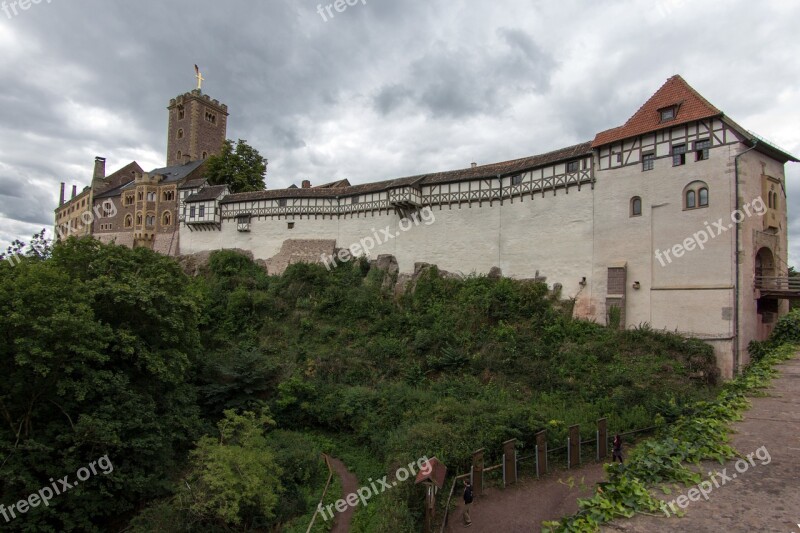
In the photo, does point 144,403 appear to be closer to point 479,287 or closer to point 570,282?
point 479,287

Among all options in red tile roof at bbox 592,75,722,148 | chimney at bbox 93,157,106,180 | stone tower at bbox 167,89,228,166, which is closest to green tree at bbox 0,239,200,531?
red tile roof at bbox 592,75,722,148

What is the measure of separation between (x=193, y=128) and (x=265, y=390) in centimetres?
3993

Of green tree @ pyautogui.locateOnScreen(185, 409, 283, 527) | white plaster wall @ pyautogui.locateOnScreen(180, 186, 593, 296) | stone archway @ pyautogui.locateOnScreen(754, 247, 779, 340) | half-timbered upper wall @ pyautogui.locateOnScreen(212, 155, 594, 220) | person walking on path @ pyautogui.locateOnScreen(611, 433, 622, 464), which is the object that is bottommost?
green tree @ pyautogui.locateOnScreen(185, 409, 283, 527)

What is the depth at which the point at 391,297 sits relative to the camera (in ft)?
97.5

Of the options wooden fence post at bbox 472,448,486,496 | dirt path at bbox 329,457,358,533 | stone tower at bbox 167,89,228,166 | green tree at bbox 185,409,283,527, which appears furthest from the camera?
stone tower at bbox 167,89,228,166

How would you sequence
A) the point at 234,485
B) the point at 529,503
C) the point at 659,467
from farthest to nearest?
the point at 234,485 → the point at 529,503 → the point at 659,467

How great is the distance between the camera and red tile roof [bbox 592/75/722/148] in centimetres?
2024

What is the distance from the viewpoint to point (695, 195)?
2050cm

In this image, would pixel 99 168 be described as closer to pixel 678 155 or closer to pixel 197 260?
pixel 197 260

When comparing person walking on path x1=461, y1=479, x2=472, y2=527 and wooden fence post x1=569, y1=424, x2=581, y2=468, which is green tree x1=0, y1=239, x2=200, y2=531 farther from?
wooden fence post x1=569, y1=424, x2=581, y2=468

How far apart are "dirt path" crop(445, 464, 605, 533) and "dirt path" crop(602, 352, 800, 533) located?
4976 mm

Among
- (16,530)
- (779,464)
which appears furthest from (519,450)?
(16,530)

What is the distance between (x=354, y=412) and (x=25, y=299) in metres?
12.5

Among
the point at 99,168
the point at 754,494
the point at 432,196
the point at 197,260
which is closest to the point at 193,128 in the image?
the point at 99,168
